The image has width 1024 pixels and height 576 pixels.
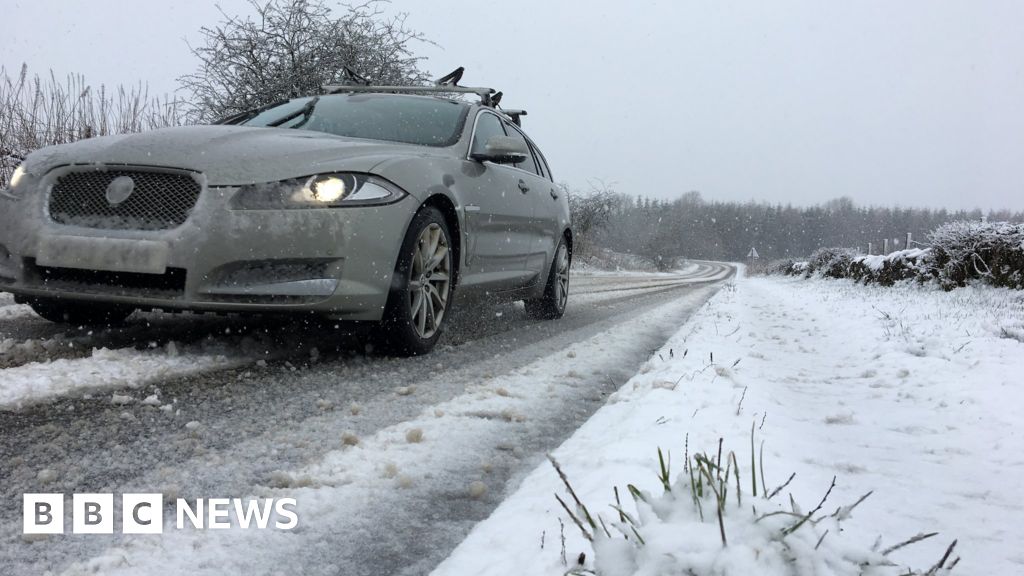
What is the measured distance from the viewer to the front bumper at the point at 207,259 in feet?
8.95

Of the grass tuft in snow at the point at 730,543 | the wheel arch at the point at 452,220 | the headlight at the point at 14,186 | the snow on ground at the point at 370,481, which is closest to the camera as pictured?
the grass tuft in snow at the point at 730,543

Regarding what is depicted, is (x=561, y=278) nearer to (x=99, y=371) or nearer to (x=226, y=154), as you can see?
(x=226, y=154)

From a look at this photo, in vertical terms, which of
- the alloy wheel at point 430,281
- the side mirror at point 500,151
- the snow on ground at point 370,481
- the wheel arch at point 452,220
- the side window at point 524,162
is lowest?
the snow on ground at point 370,481

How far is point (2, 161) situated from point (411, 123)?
5.41 metres

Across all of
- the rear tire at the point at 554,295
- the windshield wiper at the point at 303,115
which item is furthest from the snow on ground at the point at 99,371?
the rear tire at the point at 554,295

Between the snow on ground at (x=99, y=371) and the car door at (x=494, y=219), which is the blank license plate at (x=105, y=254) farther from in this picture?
the car door at (x=494, y=219)

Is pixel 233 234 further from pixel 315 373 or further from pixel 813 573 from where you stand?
pixel 813 573

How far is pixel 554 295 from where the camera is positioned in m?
5.98

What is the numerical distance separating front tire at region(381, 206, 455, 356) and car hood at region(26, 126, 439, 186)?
418 mm

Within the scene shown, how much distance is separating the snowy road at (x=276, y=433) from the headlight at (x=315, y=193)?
28.8 inches

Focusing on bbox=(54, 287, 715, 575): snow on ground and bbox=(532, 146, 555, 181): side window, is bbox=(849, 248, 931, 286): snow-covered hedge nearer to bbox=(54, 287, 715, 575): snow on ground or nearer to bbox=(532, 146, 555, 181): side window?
bbox=(532, 146, 555, 181): side window

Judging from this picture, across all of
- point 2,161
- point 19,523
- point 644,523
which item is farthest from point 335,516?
point 2,161

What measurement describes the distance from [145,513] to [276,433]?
1.99ft

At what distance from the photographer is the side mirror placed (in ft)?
13.4
